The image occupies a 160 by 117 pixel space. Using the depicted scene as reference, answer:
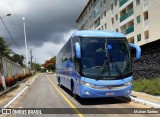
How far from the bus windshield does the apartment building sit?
70.9 ft

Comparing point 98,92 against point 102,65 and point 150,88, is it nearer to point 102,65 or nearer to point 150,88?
point 102,65

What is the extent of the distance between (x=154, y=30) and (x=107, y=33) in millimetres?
22281

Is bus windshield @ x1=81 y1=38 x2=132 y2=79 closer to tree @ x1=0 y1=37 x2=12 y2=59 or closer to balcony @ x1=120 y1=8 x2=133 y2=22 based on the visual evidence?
balcony @ x1=120 y1=8 x2=133 y2=22

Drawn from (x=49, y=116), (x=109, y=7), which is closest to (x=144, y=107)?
(x=49, y=116)

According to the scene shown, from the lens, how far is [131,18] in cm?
4347

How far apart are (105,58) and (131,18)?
3078cm

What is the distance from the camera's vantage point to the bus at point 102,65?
1346 cm

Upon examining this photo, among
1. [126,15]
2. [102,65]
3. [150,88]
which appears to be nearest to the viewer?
[102,65]

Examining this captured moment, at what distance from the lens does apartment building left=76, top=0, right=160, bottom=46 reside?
35809 millimetres

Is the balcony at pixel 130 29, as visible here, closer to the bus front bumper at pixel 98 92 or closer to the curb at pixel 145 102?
the curb at pixel 145 102

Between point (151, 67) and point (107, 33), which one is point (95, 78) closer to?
point (107, 33)

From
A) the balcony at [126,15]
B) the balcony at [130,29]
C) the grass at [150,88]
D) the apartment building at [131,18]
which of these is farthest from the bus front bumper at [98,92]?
the balcony at [126,15]

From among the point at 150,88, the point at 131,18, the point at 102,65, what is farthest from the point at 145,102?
the point at 131,18

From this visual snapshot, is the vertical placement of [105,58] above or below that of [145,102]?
above
